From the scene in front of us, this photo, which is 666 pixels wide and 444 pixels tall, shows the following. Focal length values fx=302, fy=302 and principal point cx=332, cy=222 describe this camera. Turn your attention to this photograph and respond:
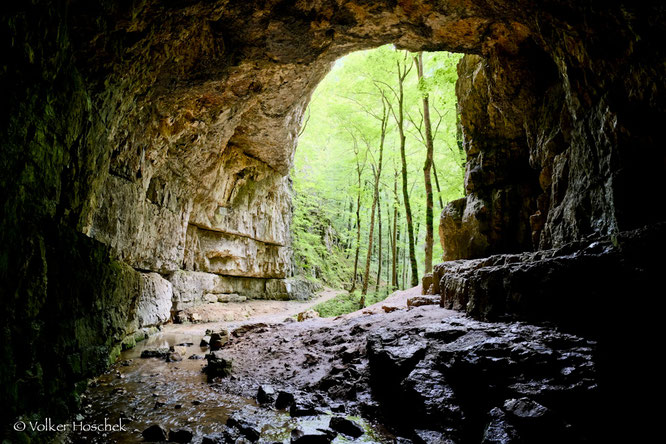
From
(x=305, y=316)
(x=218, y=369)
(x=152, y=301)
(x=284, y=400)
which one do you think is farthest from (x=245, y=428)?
(x=305, y=316)

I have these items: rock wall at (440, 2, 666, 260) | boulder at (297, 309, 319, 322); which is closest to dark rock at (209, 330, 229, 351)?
boulder at (297, 309, 319, 322)

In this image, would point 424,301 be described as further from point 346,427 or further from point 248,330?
point 248,330

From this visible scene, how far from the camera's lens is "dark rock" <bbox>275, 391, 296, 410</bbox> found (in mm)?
4170

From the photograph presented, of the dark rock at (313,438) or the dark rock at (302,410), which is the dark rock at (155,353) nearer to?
the dark rock at (302,410)

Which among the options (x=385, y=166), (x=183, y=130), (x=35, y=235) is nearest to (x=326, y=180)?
(x=385, y=166)

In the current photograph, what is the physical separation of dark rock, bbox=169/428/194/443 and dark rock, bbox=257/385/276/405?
1288 millimetres

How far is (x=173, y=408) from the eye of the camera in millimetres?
4094

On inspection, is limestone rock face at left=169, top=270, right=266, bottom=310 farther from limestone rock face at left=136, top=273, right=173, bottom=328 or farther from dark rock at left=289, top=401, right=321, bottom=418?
dark rock at left=289, top=401, right=321, bottom=418

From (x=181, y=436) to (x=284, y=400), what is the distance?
1407mm

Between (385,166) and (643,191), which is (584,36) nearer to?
(643,191)

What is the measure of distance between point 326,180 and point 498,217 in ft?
68.2

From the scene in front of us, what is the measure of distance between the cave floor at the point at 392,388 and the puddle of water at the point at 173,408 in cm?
1

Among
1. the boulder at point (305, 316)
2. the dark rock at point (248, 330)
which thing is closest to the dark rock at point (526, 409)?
the dark rock at point (248, 330)

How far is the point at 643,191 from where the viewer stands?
3.92 meters
